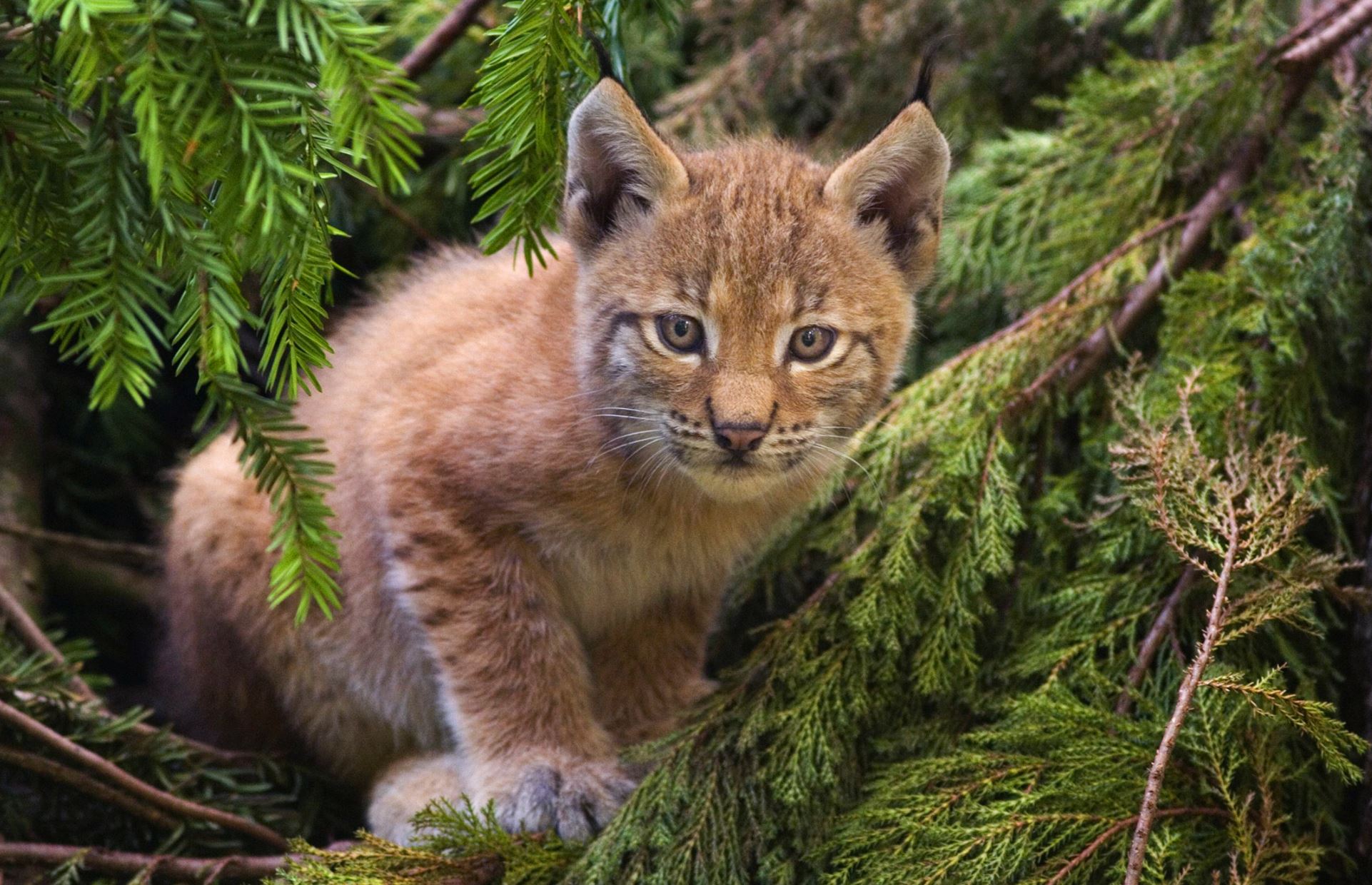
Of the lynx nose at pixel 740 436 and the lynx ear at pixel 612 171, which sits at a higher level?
the lynx ear at pixel 612 171

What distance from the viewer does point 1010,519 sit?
9.68 ft

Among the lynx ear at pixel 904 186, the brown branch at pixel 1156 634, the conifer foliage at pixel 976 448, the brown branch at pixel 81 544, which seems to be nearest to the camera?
the conifer foliage at pixel 976 448

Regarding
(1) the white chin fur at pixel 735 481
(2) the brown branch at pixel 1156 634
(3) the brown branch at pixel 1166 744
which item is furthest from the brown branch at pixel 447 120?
(3) the brown branch at pixel 1166 744

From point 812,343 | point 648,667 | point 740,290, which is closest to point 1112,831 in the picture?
point 812,343

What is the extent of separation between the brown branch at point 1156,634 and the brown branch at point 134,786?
7.14 ft

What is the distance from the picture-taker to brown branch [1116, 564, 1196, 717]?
267 cm

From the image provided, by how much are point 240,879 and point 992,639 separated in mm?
1985

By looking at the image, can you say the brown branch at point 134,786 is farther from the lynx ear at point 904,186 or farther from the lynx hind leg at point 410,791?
the lynx ear at point 904,186

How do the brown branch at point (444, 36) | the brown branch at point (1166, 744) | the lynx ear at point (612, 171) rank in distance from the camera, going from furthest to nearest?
1. the brown branch at point (444, 36)
2. the lynx ear at point (612, 171)
3. the brown branch at point (1166, 744)

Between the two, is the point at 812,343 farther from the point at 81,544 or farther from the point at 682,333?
the point at 81,544

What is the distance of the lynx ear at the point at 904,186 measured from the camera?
2893mm

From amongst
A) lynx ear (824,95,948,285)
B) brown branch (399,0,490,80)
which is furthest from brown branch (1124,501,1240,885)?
brown branch (399,0,490,80)

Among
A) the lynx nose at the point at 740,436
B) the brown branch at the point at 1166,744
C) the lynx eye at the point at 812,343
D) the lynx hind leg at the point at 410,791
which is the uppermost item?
the lynx eye at the point at 812,343

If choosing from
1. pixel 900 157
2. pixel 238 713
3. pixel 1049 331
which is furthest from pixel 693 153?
pixel 238 713
